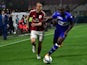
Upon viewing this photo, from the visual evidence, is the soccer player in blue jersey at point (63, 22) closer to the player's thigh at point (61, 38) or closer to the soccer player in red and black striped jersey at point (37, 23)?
the player's thigh at point (61, 38)

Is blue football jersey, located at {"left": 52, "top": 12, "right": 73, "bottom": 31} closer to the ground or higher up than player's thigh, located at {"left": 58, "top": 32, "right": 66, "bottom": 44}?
higher up

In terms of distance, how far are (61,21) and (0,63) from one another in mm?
2667

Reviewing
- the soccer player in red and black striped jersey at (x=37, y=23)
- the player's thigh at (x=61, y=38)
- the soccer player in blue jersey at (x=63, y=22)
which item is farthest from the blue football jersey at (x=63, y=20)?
the soccer player in red and black striped jersey at (x=37, y=23)

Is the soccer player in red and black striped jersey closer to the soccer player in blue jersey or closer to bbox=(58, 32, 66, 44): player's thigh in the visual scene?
the soccer player in blue jersey

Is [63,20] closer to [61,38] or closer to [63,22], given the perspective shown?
[63,22]

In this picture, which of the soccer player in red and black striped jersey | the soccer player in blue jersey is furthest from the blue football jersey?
the soccer player in red and black striped jersey

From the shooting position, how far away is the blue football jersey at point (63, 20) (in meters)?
14.2

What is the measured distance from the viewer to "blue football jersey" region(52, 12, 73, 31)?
46.6ft

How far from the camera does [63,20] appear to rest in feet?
46.8

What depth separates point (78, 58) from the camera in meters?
14.9

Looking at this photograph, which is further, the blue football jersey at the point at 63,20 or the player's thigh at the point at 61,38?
the blue football jersey at the point at 63,20

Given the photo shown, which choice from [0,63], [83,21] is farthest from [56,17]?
[83,21]

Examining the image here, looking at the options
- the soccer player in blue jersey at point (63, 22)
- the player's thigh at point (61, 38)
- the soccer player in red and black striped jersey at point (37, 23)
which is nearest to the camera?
the player's thigh at point (61, 38)

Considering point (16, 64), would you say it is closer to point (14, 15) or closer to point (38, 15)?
point (38, 15)
